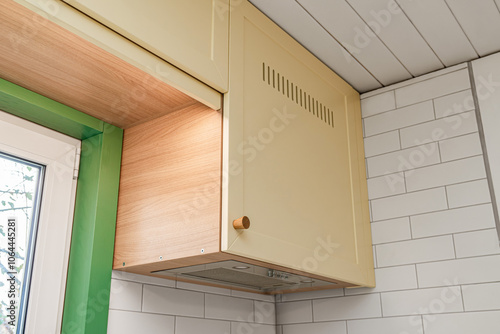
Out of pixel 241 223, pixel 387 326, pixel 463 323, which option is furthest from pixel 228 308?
pixel 463 323

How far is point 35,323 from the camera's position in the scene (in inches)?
54.3

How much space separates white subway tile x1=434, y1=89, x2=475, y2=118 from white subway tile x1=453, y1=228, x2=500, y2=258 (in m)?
0.44

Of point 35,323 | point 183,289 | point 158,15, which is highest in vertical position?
point 158,15

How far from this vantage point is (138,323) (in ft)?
4.94

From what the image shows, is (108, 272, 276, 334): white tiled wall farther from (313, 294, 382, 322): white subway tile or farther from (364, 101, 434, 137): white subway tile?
(364, 101, 434, 137): white subway tile

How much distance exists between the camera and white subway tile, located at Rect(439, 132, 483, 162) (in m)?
1.80

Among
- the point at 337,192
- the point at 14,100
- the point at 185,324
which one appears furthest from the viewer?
the point at 337,192

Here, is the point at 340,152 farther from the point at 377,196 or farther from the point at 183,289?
the point at 183,289

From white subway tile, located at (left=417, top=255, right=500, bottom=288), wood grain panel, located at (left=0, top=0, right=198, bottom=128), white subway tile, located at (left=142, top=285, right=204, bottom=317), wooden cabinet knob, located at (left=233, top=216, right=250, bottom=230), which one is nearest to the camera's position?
wood grain panel, located at (left=0, top=0, right=198, bottom=128)

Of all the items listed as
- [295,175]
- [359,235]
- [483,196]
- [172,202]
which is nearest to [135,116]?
[172,202]

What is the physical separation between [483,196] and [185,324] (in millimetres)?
1048

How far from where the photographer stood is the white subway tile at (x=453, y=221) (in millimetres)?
1722

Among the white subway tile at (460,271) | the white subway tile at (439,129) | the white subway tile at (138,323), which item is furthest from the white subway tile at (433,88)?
A: the white subway tile at (138,323)

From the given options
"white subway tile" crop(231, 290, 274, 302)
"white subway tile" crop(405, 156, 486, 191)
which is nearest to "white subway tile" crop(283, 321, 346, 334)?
"white subway tile" crop(231, 290, 274, 302)
